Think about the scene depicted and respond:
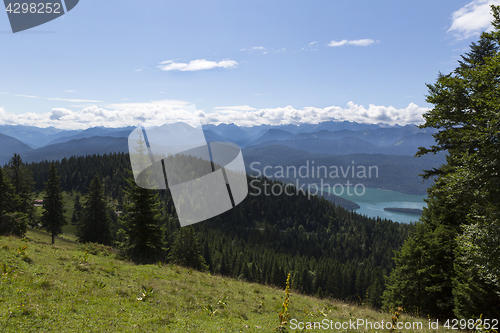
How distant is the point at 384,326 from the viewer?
11219 millimetres

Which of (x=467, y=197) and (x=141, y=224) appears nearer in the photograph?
(x=467, y=197)


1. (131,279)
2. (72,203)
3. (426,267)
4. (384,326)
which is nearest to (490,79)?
(384,326)

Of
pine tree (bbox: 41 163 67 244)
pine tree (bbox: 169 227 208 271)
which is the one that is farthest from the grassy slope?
pine tree (bbox: 41 163 67 244)

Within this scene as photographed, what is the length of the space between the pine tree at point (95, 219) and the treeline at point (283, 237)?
26021mm

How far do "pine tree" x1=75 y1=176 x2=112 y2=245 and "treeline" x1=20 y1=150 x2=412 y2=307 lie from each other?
26.0 metres

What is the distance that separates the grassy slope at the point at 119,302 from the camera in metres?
7.63

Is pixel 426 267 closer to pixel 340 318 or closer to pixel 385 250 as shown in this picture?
pixel 340 318

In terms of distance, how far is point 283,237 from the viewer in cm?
15238

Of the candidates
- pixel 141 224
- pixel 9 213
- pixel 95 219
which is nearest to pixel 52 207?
pixel 95 219

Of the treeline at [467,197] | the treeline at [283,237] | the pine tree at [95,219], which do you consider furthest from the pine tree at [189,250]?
the treeline at [283,237]

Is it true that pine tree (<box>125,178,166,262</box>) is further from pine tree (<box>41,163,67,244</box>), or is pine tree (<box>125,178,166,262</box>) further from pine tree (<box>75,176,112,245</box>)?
pine tree (<box>41,163,67,244</box>)

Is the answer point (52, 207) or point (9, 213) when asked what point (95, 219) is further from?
point (9, 213)

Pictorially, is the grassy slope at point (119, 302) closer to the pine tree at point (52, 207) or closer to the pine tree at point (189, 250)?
the pine tree at point (189, 250)

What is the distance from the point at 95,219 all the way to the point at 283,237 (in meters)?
124
